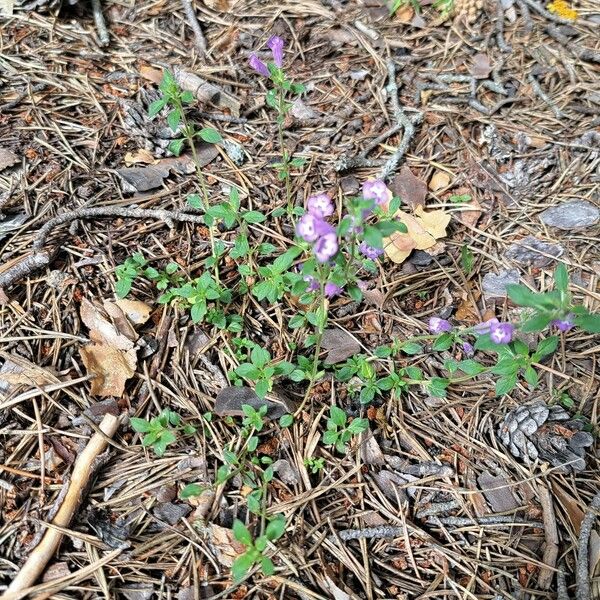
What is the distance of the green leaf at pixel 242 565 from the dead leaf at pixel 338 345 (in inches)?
34.8

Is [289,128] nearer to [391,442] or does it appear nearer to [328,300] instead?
[328,300]

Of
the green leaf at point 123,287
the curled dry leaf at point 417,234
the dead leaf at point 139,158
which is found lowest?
the curled dry leaf at point 417,234

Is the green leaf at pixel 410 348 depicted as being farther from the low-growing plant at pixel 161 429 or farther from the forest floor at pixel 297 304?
the low-growing plant at pixel 161 429

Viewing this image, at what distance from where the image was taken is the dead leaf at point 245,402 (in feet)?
7.58

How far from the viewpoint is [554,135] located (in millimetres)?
3186

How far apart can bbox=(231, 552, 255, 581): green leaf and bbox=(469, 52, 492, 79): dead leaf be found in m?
2.86

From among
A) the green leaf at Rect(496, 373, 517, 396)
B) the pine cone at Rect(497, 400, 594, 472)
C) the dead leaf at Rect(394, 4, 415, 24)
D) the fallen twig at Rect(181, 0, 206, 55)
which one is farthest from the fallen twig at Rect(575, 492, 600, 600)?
the fallen twig at Rect(181, 0, 206, 55)

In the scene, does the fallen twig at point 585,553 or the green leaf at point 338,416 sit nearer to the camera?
the fallen twig at point 585,553

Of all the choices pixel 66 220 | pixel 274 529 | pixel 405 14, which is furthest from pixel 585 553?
pixel 405 14

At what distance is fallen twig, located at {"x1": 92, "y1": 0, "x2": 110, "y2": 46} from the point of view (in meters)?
3.37

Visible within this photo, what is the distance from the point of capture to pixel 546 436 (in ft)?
7.59

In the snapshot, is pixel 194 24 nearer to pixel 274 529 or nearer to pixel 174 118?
pixel 174 118

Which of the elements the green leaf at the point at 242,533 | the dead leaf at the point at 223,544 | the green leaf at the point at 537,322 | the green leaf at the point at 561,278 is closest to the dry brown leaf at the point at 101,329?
the dead leaf at the point at 223,544

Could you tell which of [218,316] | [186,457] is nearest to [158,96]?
[218,316]
